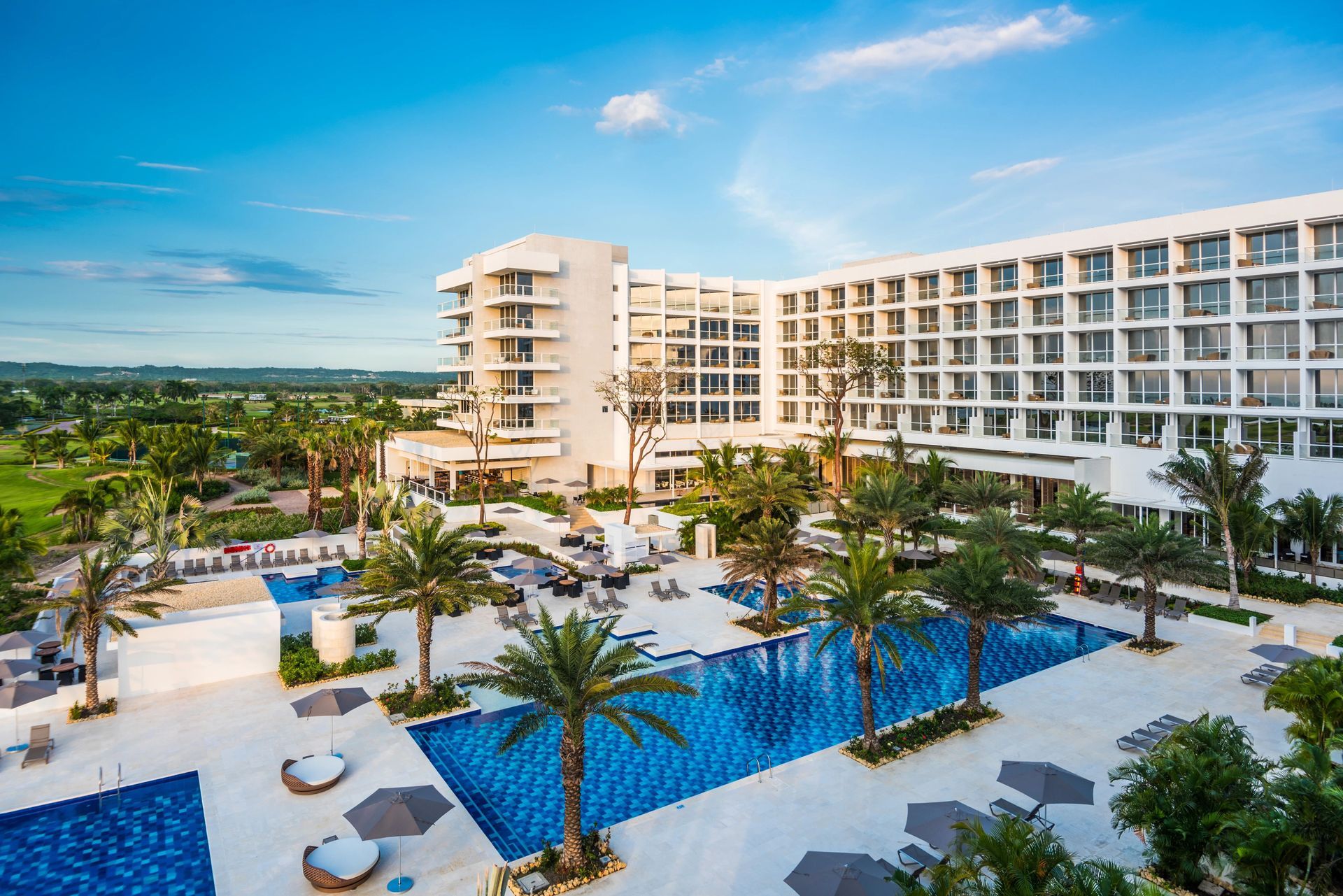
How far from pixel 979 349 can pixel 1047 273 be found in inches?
218

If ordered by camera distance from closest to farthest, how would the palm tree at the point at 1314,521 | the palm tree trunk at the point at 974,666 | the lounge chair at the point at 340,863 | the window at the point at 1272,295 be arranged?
1. the lounge chair at the point at 340,863
2. the palm tree trunk at the point at 974,666
3. the palm tree at the point at 1314,521
4. the window at the point at 1272,295

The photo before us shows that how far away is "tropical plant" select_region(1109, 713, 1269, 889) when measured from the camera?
11.4 metres

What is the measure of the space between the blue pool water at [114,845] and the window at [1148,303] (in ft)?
137

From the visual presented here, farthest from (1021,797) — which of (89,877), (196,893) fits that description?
(89,877)

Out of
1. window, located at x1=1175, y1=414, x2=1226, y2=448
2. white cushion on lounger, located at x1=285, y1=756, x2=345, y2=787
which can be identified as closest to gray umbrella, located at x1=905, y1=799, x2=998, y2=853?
white cushion on lounger, located at x1=285, y1=756, x2=345, y2=787

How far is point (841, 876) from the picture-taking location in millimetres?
10945

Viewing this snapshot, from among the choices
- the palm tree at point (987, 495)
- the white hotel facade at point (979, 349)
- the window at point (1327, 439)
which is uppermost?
the white hotel facade at point (979, 349)

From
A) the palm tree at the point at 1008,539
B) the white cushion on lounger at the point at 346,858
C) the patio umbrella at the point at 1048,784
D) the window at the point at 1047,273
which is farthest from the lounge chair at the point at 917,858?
the window at the point at 1047,273

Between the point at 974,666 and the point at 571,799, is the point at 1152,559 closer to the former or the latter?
the point at 974,666

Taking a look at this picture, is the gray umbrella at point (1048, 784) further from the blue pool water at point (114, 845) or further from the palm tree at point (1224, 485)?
the palm tree at point (1224, 485)

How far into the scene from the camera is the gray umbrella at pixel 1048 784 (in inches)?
520

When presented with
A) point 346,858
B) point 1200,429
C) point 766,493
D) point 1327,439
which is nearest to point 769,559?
point 766,493

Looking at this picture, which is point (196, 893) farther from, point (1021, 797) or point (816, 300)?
point (816, 300)

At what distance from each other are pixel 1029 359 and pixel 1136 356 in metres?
5.73
